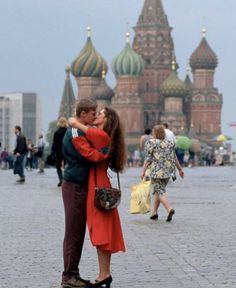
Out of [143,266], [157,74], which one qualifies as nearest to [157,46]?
[157,74]

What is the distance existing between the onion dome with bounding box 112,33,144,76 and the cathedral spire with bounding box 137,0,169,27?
301 cm

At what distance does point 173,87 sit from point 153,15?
36.9ft

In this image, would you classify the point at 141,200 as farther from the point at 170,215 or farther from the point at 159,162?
the point at 159,162

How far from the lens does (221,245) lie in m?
12.6

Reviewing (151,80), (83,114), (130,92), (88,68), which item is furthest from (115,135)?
(88,68)

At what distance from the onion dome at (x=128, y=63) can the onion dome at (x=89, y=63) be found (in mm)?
1837

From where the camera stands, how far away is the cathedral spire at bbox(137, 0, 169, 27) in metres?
157

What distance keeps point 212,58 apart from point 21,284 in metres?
151

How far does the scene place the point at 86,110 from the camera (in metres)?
9.62

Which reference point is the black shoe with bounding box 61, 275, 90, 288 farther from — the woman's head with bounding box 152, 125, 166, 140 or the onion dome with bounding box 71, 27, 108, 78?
the onion dome with bounding box 71, 27, 108, 78

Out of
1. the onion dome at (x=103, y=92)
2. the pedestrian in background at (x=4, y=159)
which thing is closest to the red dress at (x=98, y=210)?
the pedestrian in background at (x=4, y=159)

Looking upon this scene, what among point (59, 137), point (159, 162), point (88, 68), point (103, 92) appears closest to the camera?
point (159, 162)

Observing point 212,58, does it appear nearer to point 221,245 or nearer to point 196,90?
point 196,90

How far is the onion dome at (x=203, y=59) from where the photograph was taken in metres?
159
